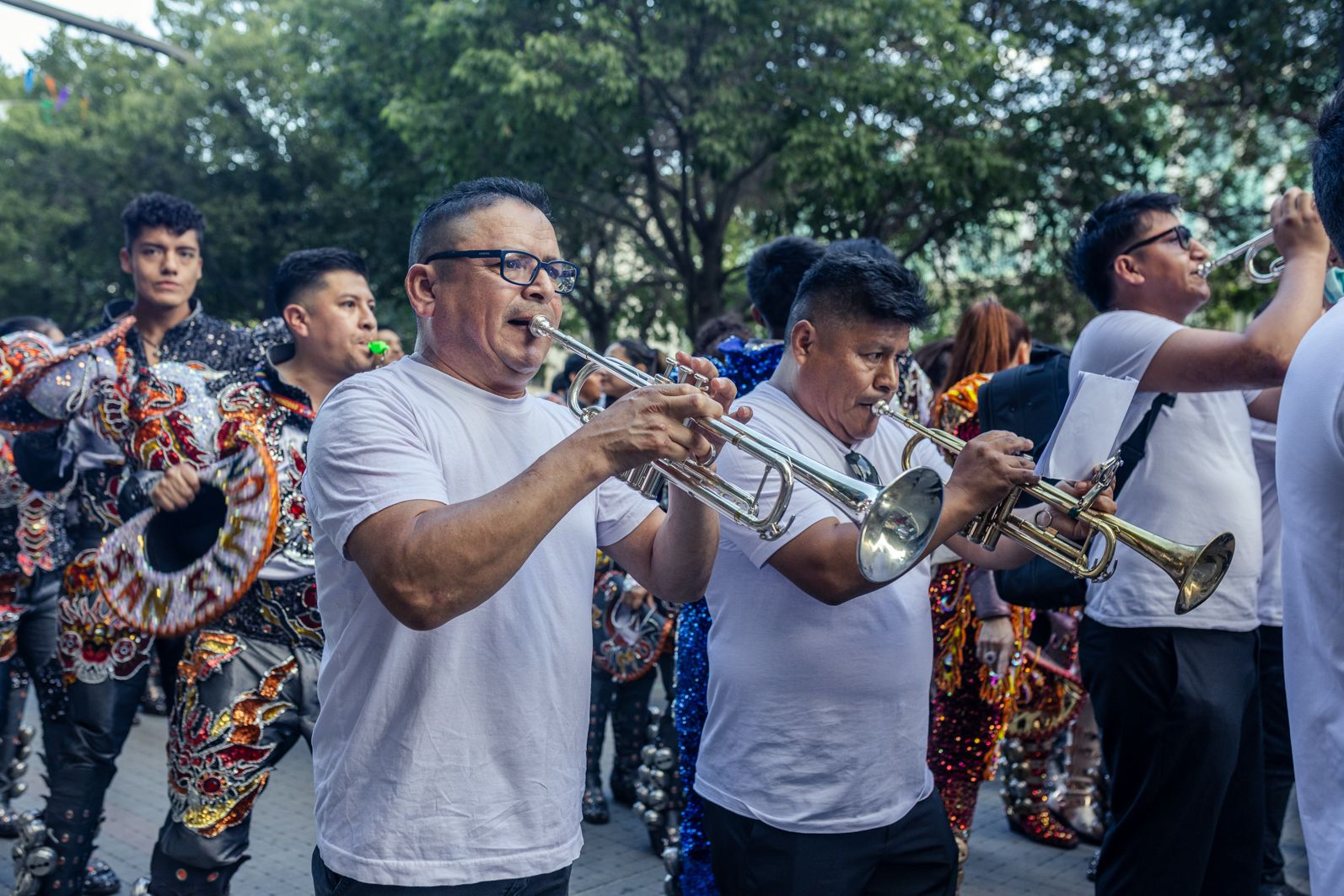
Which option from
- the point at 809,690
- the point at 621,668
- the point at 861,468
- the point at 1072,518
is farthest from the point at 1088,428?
the point at 621,668

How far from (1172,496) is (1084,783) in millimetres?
2507

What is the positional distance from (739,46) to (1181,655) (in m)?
11.2

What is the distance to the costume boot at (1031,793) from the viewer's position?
5.09 meters

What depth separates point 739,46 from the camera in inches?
523

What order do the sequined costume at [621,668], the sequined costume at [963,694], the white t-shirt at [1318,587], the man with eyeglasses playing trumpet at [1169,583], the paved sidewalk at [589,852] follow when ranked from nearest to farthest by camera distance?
the white t-shirt at [1318,587] < the man with eyeglasses playing trumpet at [1169,583] < the sequined costume at [963,694] < the paved sidewalk at [589,852] < the sequined costume at [621,668]

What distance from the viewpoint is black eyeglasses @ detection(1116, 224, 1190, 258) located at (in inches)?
134

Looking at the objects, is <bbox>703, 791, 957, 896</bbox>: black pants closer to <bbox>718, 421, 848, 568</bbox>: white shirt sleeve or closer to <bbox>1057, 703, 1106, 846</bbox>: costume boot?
<bbox>718, 421, 848, 568</bbox>: white shirt sleeve

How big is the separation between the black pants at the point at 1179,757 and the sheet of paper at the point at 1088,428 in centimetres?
67

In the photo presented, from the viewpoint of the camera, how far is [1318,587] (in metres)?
1.72

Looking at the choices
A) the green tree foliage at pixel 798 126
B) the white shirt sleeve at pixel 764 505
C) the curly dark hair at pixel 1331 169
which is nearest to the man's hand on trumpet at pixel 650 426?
the white shirt sleeve at pixel 764 505

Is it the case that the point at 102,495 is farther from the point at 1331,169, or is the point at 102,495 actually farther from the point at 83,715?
the point at 1331,169

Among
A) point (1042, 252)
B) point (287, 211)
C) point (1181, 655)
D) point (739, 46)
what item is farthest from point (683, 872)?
point (287, 211)

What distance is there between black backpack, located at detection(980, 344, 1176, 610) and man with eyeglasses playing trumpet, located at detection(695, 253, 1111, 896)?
31.5 inches

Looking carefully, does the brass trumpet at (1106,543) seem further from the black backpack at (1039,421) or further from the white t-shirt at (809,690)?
the black backpack at (1039,421)
